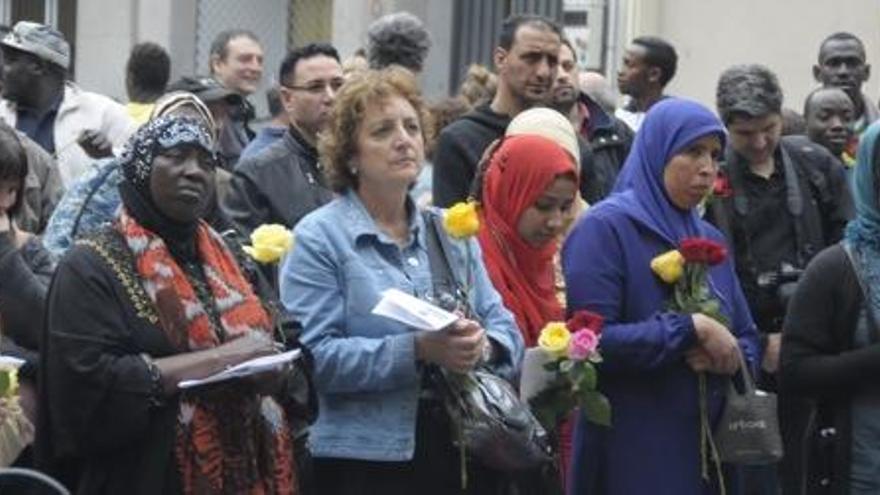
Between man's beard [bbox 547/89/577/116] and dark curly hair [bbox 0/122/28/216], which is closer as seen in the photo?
dark curly hair [bbox 0/122/28/216]

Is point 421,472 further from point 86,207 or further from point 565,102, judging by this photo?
point 565,102

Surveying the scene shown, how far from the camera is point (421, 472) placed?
6.52m

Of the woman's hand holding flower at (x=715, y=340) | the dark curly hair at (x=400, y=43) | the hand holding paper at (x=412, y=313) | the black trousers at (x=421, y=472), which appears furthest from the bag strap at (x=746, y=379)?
the dark curly hair at (x=400, y=43)

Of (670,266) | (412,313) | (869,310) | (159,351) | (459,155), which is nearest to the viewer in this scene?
(159,351)

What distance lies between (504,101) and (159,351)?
3301 mm

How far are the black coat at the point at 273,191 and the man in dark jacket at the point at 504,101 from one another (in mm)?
624

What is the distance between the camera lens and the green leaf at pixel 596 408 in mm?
6801

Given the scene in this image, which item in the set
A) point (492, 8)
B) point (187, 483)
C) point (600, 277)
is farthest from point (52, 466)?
point (492, 8)

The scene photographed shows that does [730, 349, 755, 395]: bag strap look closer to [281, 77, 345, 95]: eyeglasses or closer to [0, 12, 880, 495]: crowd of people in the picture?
[0, 12, 880, 495]: crowd of people

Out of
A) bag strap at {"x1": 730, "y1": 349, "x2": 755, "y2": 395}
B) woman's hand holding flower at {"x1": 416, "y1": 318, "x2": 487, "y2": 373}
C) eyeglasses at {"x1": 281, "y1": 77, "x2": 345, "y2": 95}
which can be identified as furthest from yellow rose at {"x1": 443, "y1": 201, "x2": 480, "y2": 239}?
eyeglasses at {"x1": 281, "y1": 77, "x2": 345, "y2": 95}

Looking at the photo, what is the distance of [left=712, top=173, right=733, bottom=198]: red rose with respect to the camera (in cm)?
882

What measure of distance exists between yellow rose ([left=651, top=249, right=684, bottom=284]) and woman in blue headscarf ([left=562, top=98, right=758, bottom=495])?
0.07 metres

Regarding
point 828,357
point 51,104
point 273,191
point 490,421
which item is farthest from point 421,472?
point 51,104

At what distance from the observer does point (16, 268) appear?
22.8 ft
